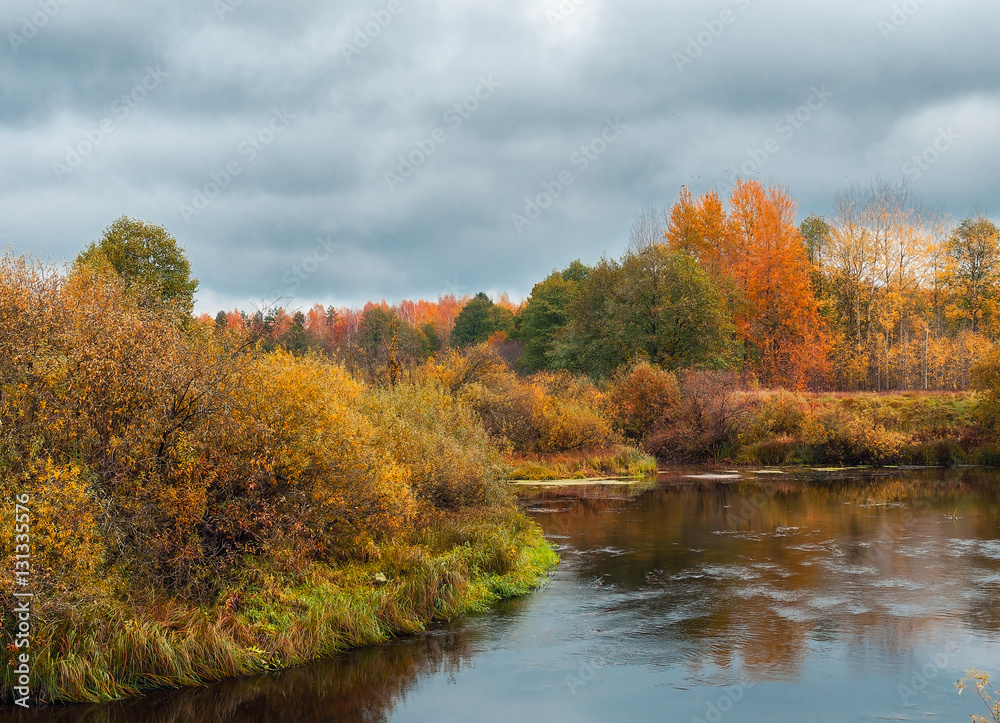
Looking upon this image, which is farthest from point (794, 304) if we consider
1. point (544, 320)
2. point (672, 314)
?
point (544, 320)

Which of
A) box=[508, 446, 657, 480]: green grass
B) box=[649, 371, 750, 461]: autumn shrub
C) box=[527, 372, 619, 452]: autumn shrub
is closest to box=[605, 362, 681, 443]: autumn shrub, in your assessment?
box=[649, 371, 750, 461]: autumn shrub

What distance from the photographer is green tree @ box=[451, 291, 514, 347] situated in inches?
3812

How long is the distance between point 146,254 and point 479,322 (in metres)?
53.4

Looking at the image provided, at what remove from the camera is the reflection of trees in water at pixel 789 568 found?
42.8 ft

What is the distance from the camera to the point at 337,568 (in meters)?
14.3

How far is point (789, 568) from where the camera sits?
59.4 feet

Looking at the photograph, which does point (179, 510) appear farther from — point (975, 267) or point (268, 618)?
point (975, 267)

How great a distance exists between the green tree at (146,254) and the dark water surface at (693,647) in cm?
3467

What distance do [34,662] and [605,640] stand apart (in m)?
8.36

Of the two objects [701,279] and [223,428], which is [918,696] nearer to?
[223,428]

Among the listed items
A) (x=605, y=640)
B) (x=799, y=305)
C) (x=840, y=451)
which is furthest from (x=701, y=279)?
(x=605, y=640)

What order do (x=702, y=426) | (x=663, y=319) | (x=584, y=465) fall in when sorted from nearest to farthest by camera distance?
(x=584, y=465)
(x=702, y=426)
(x=663, y=319)

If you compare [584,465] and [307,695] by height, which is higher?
[584,465]

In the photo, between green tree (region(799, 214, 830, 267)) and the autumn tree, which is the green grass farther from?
green tree (region(799, 214, 830, 267))
